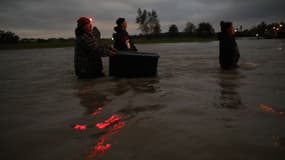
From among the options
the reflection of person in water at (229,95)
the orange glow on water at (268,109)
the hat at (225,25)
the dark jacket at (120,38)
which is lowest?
the orange glow on water at (268,109)

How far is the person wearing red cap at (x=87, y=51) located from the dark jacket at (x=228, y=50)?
3972mm

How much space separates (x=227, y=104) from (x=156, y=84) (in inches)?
91.5

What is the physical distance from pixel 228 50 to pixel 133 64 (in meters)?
3.53

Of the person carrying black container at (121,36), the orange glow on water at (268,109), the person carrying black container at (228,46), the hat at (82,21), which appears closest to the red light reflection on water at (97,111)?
the orange glow on water at (268,109)

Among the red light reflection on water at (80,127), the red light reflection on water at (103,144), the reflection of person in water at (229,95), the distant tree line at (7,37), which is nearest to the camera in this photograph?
the red light reflection on water at (103,144)

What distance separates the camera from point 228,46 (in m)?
8.13

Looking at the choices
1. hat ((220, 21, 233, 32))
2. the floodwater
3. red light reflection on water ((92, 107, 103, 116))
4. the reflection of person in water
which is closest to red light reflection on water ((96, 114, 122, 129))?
the floodwater

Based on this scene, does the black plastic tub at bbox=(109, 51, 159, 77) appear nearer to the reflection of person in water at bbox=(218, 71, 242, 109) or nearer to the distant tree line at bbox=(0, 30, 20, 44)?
the reflection of person in water at bbox=(218, 71, 242, 109)

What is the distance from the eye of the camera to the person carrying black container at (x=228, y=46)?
317 inches

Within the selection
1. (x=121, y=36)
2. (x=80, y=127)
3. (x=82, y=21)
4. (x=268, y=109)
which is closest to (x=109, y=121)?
(x=80, y=127)

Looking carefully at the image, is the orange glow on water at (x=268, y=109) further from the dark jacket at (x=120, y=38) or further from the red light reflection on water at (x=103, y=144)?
the dark jacket at (x=120, y=38)

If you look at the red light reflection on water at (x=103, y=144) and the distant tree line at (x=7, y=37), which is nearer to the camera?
the red light reflection on water at (x=103, y=144)

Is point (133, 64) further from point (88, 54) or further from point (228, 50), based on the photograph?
point (228, 50)

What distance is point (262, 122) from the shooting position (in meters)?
2.92
